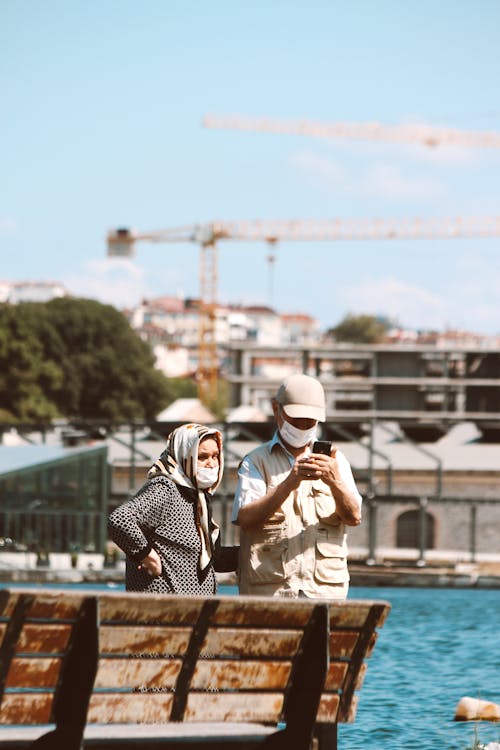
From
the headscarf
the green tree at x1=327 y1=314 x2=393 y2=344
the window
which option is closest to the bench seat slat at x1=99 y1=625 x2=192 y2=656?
the headscarf

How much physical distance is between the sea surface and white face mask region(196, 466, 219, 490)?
108 inches

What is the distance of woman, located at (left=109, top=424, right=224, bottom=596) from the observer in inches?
255

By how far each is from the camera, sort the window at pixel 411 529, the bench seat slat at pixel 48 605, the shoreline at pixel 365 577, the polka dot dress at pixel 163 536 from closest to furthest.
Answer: the bench seat slat at pixel 48 605
the polka dot dress at pixel 163 536
the shoreline at pixel 365 577
the window at pixel 411 529

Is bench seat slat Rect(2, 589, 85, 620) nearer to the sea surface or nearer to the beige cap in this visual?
the beige cap

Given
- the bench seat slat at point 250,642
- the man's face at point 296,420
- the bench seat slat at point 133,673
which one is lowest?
the bench seat slat at point 133,673

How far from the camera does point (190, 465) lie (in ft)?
21.4

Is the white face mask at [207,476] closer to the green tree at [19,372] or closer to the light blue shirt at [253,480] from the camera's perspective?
the light blue shirt at [253,480]

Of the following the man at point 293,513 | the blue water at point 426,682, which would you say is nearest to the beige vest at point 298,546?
the man at point 293,513

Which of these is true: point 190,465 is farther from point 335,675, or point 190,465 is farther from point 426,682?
point 426,682

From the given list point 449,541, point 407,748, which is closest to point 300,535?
point 407,748

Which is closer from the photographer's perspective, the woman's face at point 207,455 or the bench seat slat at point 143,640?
the bench seat slat at point 143,640

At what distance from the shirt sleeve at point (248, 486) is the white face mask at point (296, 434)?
8.1 inches

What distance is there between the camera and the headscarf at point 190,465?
21.3 ft

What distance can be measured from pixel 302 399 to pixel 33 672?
176 centimetres
